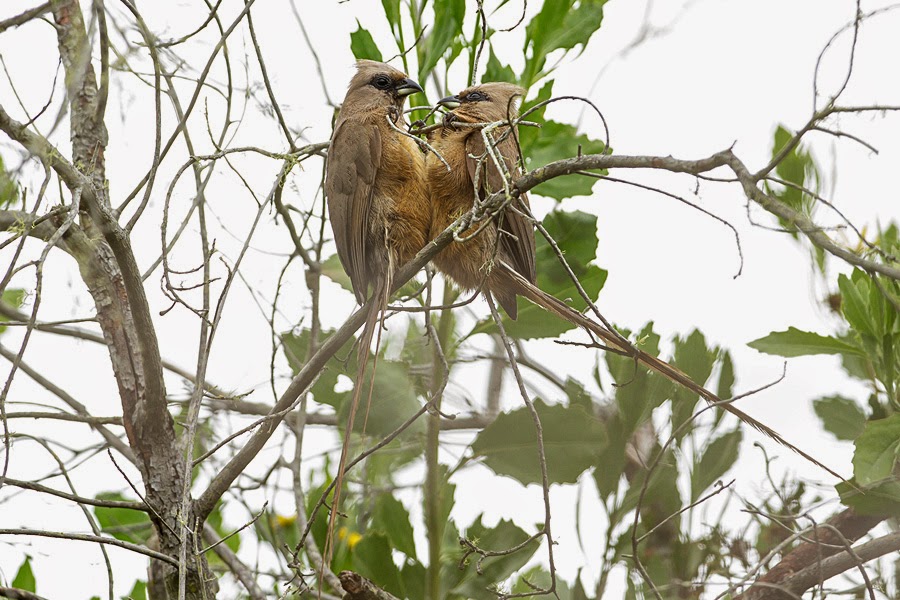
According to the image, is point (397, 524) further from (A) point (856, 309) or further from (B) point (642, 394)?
(A) point (856, 309)

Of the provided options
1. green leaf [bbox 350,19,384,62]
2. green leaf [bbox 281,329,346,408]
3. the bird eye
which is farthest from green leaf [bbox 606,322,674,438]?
green leaf [bbox 350,19,384,62]

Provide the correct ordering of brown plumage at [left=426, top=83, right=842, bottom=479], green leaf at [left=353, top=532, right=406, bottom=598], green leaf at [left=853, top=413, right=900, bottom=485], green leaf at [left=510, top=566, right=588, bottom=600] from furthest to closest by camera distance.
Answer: green leaf at [left=353, top=532, right=406, bottom=598] → green leaf at [left=510, top=566, right=588, bottom=600] → brown plumage at [left=426, top=83, right=842, bottom=479] → green leaf at [left=853, top=413, right=900, bottom=485]

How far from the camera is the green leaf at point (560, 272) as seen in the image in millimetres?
3365

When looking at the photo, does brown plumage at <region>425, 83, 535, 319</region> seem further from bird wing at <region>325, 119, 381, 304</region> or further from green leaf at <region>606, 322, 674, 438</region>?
green leaf at <region>606, 322, 674, 438</region>

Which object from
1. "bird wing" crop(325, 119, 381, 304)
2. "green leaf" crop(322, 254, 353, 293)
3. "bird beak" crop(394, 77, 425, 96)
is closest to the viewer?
"bird wing" crop(325, 119, 381, 304)

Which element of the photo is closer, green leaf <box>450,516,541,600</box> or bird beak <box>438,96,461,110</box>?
green leaf <box>450,516,541,600</box>

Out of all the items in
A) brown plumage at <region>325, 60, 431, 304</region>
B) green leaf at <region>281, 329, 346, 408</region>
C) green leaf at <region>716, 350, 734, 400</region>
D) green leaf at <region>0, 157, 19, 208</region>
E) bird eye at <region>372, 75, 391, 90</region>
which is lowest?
green leaf at <region>716, 350, 734, 400</region>

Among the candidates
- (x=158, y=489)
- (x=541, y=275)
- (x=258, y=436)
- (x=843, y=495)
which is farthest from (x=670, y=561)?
(x=158, y=489)

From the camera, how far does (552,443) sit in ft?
11.2

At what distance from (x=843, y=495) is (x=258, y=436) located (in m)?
1.82

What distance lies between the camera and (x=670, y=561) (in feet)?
10.7

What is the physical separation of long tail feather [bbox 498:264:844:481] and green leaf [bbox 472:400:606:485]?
1.76 ft

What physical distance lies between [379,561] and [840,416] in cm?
180

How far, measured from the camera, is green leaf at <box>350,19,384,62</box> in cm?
353
